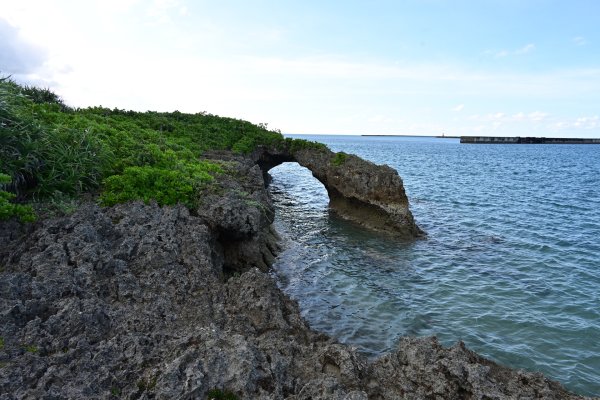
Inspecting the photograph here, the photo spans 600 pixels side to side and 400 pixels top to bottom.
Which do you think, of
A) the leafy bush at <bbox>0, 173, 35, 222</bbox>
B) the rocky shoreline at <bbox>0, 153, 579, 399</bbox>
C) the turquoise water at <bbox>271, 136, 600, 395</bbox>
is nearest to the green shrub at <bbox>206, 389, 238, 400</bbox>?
the rocky shoreline at <bbox>0, 153, 579, 399</bbox>

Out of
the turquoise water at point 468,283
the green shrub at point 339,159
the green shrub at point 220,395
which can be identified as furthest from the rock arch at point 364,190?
the green shrub at point 220,395

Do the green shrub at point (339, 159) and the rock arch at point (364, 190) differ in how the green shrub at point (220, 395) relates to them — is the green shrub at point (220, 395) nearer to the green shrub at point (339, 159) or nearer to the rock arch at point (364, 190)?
the rock arch at point (364, 190)

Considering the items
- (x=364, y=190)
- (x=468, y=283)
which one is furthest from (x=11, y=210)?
(x=364, y=190)

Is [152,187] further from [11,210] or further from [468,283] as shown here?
[468,283]

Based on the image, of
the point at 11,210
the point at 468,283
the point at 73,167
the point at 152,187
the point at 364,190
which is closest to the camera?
the point at 11,210

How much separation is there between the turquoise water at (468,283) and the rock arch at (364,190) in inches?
59.0

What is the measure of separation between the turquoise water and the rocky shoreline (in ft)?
16.1

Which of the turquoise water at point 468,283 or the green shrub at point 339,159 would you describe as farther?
the green shrub at point 339,159

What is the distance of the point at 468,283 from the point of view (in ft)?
56.8

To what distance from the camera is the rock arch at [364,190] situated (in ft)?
84.5

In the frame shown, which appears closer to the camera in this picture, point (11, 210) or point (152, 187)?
point (11, 210)

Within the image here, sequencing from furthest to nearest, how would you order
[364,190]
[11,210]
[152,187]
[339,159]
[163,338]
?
[339,159], [364,190], [152,187], [11,210], [163,338]

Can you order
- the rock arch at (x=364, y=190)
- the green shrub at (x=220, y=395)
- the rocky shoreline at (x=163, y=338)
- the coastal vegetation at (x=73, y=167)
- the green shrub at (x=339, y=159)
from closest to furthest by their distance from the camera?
the green shrub at (x=220, y=395) → the rocky shoreline at (x=163, y=338) → the coastal vegetation at (x=73, y=167) → the rock arch at (x=364, y=190) → the green shrub at (x=339, y=159)

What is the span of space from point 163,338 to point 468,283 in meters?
14.5
